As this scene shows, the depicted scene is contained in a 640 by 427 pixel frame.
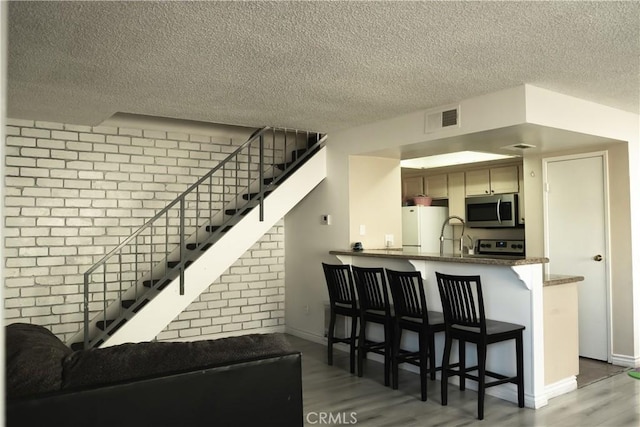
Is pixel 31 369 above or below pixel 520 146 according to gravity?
below

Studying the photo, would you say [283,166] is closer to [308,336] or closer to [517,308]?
[308,336]

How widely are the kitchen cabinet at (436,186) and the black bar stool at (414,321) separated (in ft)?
11.7

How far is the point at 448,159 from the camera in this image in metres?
6.68

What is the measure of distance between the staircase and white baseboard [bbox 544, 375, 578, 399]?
2.97 m

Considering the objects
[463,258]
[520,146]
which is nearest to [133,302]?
[463,258]

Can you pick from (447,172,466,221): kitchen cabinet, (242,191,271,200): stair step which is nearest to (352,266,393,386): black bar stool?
(242,191,271,200): stair step

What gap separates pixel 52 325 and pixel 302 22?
3.95 m

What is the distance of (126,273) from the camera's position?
533 cm

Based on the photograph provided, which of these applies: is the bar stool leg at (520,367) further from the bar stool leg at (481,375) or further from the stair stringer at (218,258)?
the stair stringer at (218,258)

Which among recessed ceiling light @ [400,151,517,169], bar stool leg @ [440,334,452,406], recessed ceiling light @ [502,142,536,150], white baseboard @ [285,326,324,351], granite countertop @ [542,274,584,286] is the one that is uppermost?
recessed ceiling light @ [400,151,517,169]

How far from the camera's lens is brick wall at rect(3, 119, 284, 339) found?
4.77 m

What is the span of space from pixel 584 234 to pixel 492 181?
6.24 ft

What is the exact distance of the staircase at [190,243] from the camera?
4551 mm

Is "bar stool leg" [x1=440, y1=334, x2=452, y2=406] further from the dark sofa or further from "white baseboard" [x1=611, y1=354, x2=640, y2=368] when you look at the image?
"white baseboard" [x1=611, y1=354, x2=640, y2=368]
